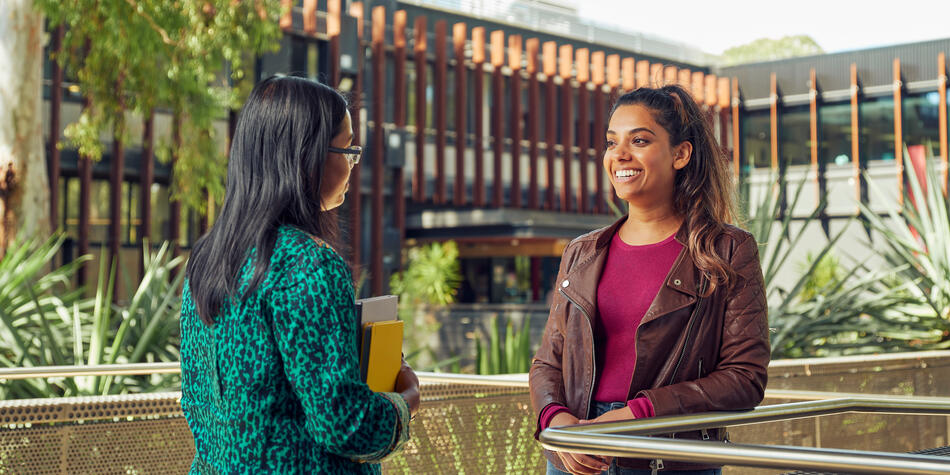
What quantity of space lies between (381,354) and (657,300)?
2.24 ft

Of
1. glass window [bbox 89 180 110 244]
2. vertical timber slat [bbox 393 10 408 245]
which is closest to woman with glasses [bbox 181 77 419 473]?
glass window [bbox 89 180 110 244]

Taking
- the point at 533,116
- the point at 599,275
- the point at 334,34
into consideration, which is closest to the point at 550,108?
the point at 533,116

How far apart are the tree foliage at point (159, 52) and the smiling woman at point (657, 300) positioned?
27.2ft

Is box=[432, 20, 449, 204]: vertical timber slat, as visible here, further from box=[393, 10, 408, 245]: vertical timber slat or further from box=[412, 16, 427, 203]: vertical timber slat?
box=[393, 10, 408, 245]: vertical timber slat

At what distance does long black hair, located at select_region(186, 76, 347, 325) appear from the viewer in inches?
67.7

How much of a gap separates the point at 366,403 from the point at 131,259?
1920cm

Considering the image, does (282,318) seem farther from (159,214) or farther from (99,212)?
(159,214)

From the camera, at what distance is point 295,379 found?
1615 millimetres

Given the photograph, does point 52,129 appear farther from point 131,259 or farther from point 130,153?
point 131,259

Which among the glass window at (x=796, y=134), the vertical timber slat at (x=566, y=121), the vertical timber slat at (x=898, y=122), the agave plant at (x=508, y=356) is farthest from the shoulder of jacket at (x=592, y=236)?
the glass window at (x=796, y=134)

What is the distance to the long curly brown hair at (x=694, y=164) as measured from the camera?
2.33 m

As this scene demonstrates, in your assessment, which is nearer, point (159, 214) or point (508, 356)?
point (508, 356)

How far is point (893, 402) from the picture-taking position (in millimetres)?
2279

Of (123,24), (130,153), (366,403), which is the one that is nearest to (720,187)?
(366,403)
